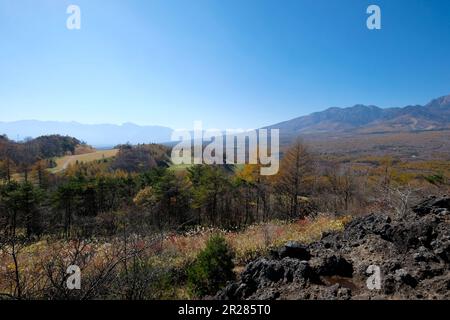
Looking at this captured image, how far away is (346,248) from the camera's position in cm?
694

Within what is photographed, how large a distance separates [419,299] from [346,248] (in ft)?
8.28

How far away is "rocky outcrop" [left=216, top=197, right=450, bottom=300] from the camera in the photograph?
480 cm

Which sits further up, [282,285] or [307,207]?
[282,285]

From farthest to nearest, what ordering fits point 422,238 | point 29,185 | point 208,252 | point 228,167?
point 228,167 → point 29,185 → point 208,252 → point 422,238

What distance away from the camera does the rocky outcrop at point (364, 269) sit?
15.8ft

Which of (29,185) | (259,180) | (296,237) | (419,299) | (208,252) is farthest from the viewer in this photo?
(259,180)

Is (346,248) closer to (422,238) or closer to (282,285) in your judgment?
(422,238)

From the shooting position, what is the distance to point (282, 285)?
17.8 ft

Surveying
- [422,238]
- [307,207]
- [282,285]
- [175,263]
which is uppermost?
[422,238]

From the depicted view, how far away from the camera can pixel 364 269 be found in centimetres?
568
